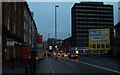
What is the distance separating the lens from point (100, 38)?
3076 inches

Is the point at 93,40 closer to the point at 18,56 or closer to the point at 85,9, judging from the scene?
the point at 18,56

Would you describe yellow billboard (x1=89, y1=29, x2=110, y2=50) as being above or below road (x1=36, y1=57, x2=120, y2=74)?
above

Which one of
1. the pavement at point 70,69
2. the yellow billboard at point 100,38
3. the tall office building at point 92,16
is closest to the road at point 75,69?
the pavement at point 70,69

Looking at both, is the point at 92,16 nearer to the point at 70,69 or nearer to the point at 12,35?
the point at 70,69

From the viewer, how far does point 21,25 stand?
70875 mm

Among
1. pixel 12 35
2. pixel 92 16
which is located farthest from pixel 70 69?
pixel 92 16

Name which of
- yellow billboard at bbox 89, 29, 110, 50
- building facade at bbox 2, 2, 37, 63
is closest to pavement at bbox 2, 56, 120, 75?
building facade at bbox 2, 2, 37, 63

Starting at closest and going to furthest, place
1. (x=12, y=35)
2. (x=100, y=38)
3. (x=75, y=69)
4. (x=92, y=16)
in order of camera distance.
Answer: (x=12, y=35), (x=75, y=69), (x=100, y=38), (x=92, y=16)

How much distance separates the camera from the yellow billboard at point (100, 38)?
255 feet

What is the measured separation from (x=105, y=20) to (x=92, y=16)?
6397mm

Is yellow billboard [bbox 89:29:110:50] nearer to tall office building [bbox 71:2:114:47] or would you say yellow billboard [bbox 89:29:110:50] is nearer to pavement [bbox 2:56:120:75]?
pavement [bbox 2:56:120:75]

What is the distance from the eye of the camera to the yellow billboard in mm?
77644

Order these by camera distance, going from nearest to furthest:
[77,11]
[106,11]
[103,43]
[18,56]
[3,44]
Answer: [3,44] < [18,56] < [103,43] < [106,11] < [77,11]

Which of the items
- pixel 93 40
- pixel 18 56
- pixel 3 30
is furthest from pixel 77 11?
pixel 3 30
